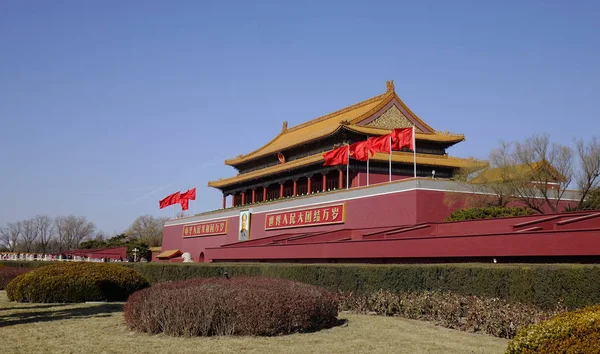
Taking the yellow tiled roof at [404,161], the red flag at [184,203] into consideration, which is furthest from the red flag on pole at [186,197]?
the yellow tiled roof at [404,161]

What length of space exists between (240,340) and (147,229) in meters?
80.3

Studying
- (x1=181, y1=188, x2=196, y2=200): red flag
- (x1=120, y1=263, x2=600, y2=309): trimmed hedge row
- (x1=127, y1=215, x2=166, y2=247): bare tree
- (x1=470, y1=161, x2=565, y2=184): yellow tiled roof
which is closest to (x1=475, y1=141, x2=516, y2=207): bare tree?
(x1=470, y1=161, x2=565, y2=184): yellow tiled roof

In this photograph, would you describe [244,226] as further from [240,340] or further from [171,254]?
[240,340]

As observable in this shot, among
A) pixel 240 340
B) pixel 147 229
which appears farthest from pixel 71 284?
pixel 147 229

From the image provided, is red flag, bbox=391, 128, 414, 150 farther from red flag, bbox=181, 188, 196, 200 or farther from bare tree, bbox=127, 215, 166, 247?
bare tree, bbox=127, 215, 166, 247

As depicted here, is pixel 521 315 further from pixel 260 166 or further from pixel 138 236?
pixel 138 236

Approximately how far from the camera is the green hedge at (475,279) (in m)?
9.86

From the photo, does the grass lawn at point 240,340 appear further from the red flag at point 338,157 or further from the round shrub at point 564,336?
the red flag at point 338,157

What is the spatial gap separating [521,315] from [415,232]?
10317mm

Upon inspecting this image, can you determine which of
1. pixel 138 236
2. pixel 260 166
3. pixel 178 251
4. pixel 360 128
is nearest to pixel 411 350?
pixel 360 128

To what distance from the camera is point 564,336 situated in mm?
5457

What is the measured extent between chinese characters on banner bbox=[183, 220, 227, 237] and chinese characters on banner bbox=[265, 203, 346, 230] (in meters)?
6.28

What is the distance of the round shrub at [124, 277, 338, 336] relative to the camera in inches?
356

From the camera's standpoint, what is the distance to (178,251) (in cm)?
4553
